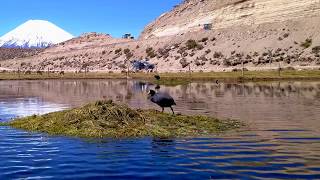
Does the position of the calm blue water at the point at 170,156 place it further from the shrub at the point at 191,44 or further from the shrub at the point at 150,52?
the shrub at the point at 150,52

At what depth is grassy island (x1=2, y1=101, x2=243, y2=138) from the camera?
1902 centimetres

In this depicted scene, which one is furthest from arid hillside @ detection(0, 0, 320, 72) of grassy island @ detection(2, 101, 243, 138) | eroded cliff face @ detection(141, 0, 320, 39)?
grassy island @ detection(2, 101, 243, 138)

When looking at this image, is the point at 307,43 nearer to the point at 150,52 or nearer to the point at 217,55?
the point at 217,55

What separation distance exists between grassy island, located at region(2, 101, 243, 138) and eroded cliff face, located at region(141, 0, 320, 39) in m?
86.3

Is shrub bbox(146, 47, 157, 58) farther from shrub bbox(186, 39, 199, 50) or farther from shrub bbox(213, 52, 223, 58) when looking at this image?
shrub bbox(213, 52, 223, 58)

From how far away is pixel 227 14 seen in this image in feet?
407

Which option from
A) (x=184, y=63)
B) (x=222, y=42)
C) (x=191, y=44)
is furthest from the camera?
(x=191, y=44)

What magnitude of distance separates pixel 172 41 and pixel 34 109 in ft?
329

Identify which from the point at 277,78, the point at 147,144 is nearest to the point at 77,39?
the point at 277,78

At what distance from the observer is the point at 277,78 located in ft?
220

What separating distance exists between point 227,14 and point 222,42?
14.5 metres

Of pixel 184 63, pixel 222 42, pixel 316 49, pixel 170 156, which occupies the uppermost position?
pixel 222 42

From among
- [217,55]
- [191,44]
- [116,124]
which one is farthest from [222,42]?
[116,124]

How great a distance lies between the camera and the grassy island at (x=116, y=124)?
19.0 meters
